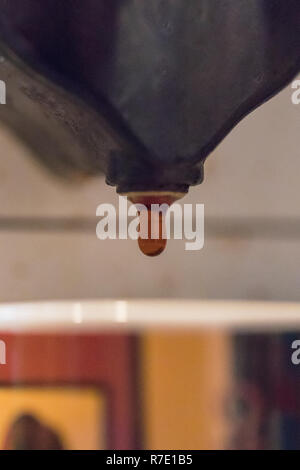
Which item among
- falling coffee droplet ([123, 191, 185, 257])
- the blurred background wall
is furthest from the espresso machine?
the blurred background wall

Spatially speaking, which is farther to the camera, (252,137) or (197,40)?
(252,137)

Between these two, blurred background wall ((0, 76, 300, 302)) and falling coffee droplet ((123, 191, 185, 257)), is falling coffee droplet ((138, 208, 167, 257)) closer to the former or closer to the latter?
falling coffee droplet ((123, 191, 185, 257))

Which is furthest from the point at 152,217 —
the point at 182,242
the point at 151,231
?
the point at 182,242

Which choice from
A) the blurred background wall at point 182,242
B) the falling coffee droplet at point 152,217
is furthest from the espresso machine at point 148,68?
the blurred background wall at point 182,242

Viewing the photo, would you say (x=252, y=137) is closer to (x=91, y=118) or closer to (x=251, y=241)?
(x=251, y=241)

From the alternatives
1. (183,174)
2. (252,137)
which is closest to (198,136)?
(183,174)
